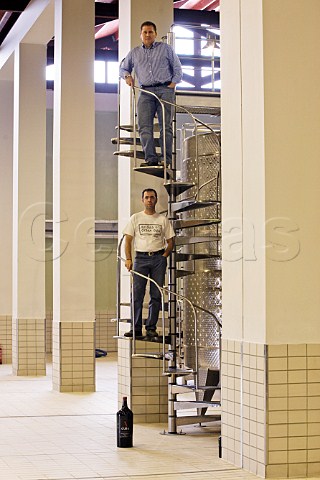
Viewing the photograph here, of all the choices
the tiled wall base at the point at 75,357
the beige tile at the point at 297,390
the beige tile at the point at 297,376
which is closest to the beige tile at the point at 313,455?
the beige tile at the point at 297,390

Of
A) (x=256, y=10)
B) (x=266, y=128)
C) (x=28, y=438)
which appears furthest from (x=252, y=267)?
(x=28, y=438)

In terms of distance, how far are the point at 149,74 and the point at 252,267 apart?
3485 mm

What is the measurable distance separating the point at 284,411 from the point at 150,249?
124 inches

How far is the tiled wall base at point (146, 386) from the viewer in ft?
34.9

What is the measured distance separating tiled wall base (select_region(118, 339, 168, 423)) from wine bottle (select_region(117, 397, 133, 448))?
171 centimetres

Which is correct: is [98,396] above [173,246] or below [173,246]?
below

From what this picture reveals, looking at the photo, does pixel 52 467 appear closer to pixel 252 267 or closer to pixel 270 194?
pixel 252 267

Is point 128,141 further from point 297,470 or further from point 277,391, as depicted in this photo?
point 297,470

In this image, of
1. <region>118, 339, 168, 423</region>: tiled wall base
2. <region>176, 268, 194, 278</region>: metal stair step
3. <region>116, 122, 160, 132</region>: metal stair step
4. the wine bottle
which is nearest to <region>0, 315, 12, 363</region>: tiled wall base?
<region>118, 339, 168, 423</region>: tiled wall base

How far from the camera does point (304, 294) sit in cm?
744

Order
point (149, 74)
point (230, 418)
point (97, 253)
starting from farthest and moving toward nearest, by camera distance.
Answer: point (97, 253), point (149, 74), point (230, 418)

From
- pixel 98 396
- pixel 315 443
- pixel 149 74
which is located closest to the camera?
pixel 315 443

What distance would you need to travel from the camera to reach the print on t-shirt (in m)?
9.91

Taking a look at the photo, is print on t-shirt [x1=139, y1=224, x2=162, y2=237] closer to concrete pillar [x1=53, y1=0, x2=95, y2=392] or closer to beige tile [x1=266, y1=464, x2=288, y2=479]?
beige tile [x1=266, y1=464, x2=288, y2=479]
